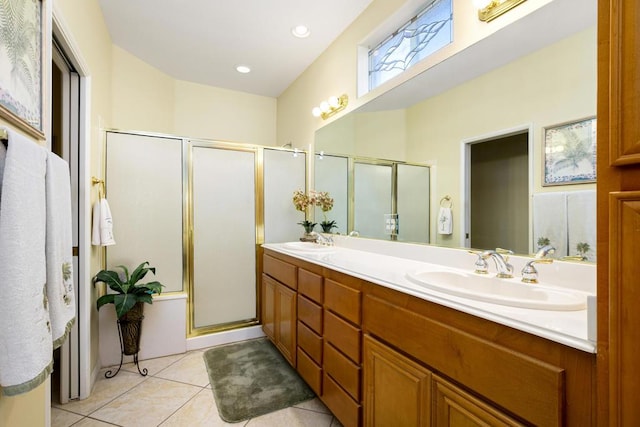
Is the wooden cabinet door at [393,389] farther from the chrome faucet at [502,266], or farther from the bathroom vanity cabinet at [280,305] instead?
the bathroom vanity cabinet at [280,305]

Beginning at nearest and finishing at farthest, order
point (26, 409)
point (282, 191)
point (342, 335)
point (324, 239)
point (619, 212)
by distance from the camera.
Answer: point (619, 212)
point (26, 409)
point (342, 335)
point (324, 239)
point (282, 191)

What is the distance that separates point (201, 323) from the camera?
2605mm

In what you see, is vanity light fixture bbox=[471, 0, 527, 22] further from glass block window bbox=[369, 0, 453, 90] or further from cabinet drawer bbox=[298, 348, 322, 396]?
cabinet drawer bbox=[298, 348, 322, 396]

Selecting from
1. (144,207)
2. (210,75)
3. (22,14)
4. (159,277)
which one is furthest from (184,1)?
(159,277)

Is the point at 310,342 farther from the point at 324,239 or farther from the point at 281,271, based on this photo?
the point at 324,239

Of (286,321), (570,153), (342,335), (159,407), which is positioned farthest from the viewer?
(286,321)

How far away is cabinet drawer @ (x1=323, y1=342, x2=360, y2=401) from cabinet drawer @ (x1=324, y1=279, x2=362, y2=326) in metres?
0.21

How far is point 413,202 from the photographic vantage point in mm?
1847

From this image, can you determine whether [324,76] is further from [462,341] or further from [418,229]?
[462,341]

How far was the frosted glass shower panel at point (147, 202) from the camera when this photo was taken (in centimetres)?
230

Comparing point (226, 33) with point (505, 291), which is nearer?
point (505, 291)

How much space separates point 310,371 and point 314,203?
1507 millimetres

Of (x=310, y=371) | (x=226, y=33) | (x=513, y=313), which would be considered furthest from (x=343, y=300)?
(x=226, y=33)

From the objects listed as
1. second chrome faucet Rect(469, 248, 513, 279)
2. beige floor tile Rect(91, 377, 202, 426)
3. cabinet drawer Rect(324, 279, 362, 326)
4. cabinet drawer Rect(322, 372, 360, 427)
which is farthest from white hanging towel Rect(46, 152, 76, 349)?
second chrome faucet Rect(469, 248, 513, 279)
